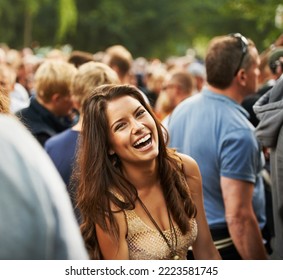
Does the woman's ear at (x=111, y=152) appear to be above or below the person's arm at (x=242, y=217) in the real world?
above

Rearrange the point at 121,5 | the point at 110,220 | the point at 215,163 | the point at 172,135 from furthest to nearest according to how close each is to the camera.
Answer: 1. the point at 121,5
2. the point at 172,135
3. the point at 215,163
4. the point at 110,220

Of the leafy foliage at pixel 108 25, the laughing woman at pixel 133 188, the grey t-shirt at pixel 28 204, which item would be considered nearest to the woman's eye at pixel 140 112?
the laughing woman at pixel 133 188

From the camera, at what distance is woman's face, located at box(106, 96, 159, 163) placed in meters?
2.59

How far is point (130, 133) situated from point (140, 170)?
6.0 inches

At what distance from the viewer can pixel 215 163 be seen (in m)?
3.60

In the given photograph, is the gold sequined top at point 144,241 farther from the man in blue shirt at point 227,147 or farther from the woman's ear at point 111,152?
the man in blue shirt at point 227,147

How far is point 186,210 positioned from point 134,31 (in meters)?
29.6

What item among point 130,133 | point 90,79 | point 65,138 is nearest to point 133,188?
point 130,133

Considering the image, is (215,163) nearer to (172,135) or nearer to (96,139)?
(172,135)

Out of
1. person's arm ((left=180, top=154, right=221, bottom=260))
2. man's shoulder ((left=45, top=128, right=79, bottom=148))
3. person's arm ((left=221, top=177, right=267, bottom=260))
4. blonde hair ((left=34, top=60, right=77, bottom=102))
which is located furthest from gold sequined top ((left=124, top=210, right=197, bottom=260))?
blonde hair ((left=34, top=60, right=77, bottom=102))

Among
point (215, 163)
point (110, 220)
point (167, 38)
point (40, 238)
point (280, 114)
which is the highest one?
point (40, 238)

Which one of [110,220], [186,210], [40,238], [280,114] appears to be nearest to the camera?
[40,238]

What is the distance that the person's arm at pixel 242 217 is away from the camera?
350 cm
